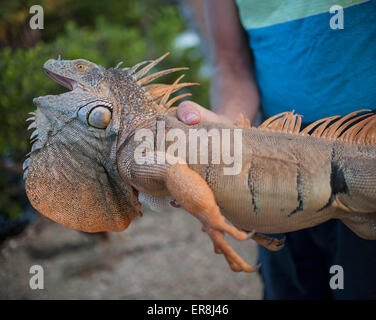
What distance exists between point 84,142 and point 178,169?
0.50m

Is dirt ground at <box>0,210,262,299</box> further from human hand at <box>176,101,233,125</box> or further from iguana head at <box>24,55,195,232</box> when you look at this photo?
human hand at <box>176,101,233,125</box>

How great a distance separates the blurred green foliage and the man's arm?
1658 mm

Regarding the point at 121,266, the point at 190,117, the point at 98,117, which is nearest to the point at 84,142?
the point at 98,117

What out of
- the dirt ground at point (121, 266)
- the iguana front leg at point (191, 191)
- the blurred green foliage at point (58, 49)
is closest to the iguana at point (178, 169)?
the iguana front leg at point (191, 191)

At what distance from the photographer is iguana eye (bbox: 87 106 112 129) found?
152 centimetres

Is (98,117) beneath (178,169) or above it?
above

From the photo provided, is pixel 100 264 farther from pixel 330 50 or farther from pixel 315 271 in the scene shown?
pixel 330 50

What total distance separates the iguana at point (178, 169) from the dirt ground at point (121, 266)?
242 centimetres

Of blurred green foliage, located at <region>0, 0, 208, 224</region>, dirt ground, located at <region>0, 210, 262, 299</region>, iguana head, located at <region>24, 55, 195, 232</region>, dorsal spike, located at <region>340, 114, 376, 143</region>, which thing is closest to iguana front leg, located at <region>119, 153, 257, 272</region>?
iguana head, located at <region>24, 55, 195, 232</region>

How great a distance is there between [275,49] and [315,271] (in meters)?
1.42

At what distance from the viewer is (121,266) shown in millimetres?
4168

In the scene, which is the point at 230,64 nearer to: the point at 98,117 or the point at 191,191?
the point at 98,117

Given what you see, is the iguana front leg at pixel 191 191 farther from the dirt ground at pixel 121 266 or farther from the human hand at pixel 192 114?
the dirt ground at pixel 121 266
